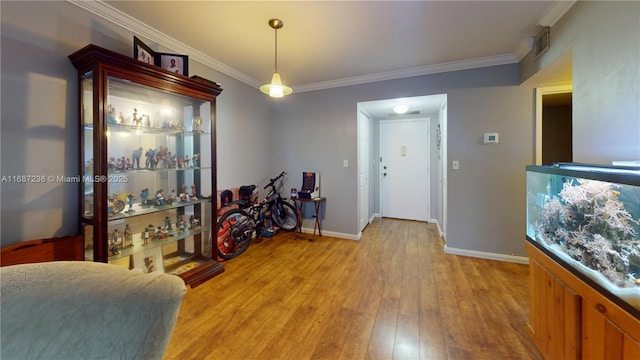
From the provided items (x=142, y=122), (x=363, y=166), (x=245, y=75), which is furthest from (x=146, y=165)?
(x=363, y=166)

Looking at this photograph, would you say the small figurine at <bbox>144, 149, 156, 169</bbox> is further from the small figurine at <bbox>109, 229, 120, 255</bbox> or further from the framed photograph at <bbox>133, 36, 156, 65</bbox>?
the framed photograph at <bbox>133, 36, 156, 65</bbox>

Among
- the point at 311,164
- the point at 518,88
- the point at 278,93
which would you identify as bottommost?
the point at 311,164

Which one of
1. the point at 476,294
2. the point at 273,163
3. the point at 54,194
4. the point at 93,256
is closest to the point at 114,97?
the point at 54,194

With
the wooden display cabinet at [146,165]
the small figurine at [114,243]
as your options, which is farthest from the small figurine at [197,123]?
the small figurine at [114,243]

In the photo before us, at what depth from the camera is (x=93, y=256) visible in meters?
1.74

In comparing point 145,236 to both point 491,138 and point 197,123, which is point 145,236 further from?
point 491,138

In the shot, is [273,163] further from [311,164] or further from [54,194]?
[54,194]

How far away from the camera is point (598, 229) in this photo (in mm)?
1017

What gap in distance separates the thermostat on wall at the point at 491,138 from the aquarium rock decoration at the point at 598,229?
71.2 inches

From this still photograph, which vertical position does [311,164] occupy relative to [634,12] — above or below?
below

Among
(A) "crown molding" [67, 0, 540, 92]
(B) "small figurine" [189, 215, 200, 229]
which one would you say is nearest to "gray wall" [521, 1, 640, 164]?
(A) "crown molding" [67, 0, 540, 92]

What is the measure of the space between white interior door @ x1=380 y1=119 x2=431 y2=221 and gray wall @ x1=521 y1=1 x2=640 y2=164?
9.03 ft

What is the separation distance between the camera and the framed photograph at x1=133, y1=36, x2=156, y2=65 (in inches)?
77.3

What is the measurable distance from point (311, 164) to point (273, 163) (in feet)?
2.34
